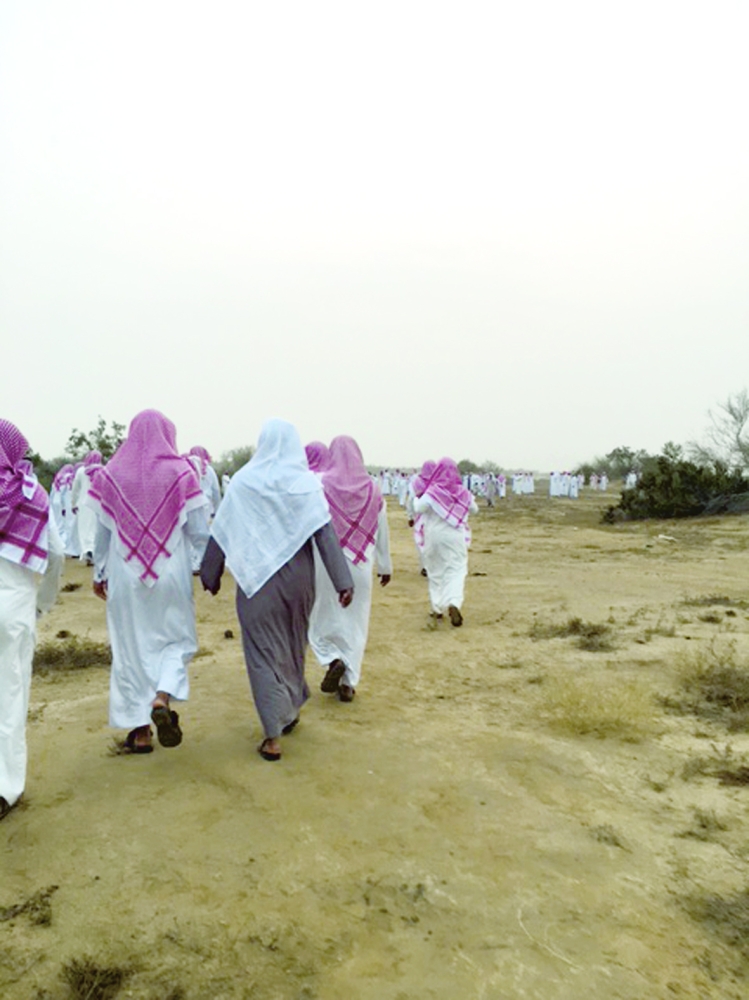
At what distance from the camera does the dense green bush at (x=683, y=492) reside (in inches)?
870

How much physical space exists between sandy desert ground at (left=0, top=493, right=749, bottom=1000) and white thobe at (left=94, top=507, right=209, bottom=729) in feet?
0.97

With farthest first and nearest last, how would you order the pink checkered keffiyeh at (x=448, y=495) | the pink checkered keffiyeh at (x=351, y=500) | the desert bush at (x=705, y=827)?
the pink checkered keffiyeh at (x=448, y=495), the pink checkered keffiyeh at (x=351, y=500), the desert bush at (x=705, y=827)

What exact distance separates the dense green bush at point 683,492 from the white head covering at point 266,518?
19.9 metres

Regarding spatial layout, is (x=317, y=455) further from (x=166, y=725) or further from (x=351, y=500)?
(x=166, y=725)

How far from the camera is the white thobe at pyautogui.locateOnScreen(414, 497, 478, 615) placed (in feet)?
25.2

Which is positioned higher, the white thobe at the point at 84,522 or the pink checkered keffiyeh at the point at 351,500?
the pink checkered keffiyeh at the point at 351,500

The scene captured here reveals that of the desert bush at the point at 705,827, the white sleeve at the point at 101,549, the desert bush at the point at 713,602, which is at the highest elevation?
the white sleeve at the point at 101,549

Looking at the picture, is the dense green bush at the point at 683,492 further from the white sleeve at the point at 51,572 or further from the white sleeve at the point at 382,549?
the white sleeve at the point at 51,572

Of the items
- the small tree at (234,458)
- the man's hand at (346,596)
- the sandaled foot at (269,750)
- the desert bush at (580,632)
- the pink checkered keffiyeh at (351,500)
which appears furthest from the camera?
the small tree at (234,458)

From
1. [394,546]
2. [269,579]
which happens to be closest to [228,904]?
[269,579]

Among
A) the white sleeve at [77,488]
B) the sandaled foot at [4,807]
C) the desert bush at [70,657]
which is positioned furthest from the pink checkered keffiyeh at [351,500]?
the white sleeve at [77,488]

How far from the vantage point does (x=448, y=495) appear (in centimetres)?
795

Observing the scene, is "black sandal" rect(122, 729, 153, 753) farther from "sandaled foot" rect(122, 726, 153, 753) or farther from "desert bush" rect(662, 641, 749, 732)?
"desert bush" rect(662, 641, 749, 732)

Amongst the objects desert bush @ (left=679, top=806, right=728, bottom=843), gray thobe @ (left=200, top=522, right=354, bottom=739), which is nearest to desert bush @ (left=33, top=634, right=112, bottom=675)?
gray thobe @ (left=200, top=522, right=354, bottom=739)
